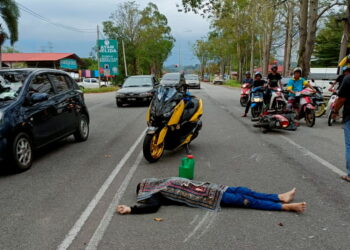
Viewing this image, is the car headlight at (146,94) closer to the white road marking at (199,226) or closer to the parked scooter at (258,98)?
the parked scooter at (258,98)

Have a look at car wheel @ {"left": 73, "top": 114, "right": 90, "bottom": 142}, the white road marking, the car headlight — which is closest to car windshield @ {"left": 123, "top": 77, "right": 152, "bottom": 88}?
the car headlight

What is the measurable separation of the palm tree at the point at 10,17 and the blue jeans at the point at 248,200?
24.8 metres

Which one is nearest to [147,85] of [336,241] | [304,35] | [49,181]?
[304,35]

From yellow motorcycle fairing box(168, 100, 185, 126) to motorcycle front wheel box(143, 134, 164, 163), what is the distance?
462 mm

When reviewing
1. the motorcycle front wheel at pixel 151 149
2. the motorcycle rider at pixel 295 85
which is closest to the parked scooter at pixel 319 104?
the motorcycle rider at pixel 295 85

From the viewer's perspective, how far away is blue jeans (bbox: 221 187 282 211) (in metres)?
3.99

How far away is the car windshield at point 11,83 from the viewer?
19.5 feet

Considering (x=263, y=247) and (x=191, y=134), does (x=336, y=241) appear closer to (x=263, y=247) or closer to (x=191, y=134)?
(x=263, y=247)

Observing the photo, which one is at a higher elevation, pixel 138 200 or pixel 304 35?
pixel 304 35

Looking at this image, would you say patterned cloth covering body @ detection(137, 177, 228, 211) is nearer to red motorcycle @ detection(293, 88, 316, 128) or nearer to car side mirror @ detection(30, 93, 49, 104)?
car side mirror @ detection(30, 93, 49, 104)

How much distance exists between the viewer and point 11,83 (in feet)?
20.5

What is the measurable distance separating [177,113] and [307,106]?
19.7 feet

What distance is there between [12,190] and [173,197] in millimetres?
2456

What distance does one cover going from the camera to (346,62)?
299 inches
